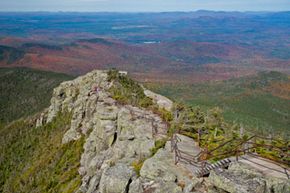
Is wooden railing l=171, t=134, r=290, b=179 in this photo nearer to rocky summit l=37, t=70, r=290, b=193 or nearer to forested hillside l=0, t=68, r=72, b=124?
rocky summit l=37, t=70, r=290, b=193

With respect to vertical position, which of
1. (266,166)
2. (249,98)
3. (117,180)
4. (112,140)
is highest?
(266,166)

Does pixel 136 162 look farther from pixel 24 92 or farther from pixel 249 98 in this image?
pixel 24 92

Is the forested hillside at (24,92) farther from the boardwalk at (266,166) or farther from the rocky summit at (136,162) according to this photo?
the boardwalk at (266,166)

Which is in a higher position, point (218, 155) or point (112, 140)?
point (218, 155)

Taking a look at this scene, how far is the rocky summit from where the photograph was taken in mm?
15953

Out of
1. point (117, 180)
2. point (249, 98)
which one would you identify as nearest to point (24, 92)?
point (249, 98)

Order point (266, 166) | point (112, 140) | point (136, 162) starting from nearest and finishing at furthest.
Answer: point (266, 166) → point (136, 162) → point (112, 140)

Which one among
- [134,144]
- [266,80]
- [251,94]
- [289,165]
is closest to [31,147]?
[134,144]

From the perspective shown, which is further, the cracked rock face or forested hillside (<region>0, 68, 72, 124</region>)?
forested hillside (<region>0, 68, 72, 124</region>)

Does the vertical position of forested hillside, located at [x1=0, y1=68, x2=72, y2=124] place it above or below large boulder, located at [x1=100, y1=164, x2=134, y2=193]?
below

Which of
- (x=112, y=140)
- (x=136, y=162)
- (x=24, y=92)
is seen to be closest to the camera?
(x=136, y=162)

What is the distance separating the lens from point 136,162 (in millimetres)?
22766

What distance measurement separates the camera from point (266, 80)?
526 ft

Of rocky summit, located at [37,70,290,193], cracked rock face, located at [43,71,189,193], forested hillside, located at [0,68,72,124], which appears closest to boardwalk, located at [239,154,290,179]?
rocky summit, located at [37,70,290,193]
